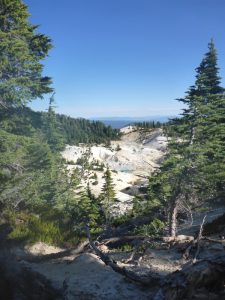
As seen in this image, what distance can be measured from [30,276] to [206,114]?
34.3 ft

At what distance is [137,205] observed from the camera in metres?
22.0

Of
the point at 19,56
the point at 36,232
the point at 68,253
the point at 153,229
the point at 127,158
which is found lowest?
the point at 127,158

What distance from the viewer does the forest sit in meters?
14.9

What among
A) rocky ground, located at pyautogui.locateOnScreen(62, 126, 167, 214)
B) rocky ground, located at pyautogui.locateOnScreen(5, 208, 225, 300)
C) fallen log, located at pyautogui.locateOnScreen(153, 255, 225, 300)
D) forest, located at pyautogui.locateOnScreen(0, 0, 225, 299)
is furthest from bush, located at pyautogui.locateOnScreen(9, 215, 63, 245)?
rocky ground, located at pyautogui.locateOnScreen(62, 126, 167, 214)

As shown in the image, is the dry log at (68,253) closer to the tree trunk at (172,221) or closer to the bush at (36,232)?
the bush at (36,232)

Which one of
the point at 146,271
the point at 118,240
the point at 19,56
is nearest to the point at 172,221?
the point at 118,240

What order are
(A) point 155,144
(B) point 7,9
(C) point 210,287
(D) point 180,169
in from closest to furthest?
(C) point 210,287 < (D) point 180,169 < (B) point 7,9 < (A) point 155,144

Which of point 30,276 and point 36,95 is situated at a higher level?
point 36,95

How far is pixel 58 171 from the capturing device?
2305 cm

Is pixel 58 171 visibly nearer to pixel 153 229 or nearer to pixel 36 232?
pixel 36 232

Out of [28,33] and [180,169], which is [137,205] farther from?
[28,33]

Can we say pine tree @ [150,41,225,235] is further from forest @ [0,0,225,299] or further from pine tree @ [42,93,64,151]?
pine tree @ [42,93,64,151]

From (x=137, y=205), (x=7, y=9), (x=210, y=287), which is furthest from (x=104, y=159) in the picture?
(x=210, y=287)

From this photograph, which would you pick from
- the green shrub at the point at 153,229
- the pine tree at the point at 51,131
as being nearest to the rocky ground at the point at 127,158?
the pine tree at the point at 51,131
